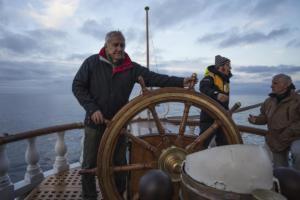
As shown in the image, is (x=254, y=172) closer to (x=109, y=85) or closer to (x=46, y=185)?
(x=109, y=85)

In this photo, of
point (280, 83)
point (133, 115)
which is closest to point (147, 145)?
point (133, 115)

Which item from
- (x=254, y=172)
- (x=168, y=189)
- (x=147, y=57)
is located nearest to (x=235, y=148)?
(x=254, y=172)

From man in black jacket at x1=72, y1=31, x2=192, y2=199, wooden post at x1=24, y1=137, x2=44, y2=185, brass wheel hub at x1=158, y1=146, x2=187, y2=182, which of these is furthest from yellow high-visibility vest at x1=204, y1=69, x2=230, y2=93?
wooden post at x1=24, y1=137, x2=44, y2=185

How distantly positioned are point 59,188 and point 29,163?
0.43 metres

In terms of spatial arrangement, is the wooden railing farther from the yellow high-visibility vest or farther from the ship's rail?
the yellow high-visibility vest

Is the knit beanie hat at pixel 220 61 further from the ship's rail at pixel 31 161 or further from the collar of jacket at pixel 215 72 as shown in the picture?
the ship's rail at pixel 31 161

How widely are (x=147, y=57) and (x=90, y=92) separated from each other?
21.9 ft

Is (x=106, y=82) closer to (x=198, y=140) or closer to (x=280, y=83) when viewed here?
(x=198, y=140)

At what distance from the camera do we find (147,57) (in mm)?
8414

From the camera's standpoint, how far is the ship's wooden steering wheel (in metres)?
1.49

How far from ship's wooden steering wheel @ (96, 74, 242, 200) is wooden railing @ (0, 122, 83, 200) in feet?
3.65

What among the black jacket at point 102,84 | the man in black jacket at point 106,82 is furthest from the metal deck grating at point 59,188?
the black jacket at point 102,84

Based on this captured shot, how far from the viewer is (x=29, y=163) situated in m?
2.71

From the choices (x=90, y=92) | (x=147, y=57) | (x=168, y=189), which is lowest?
(x=168, y=189)
